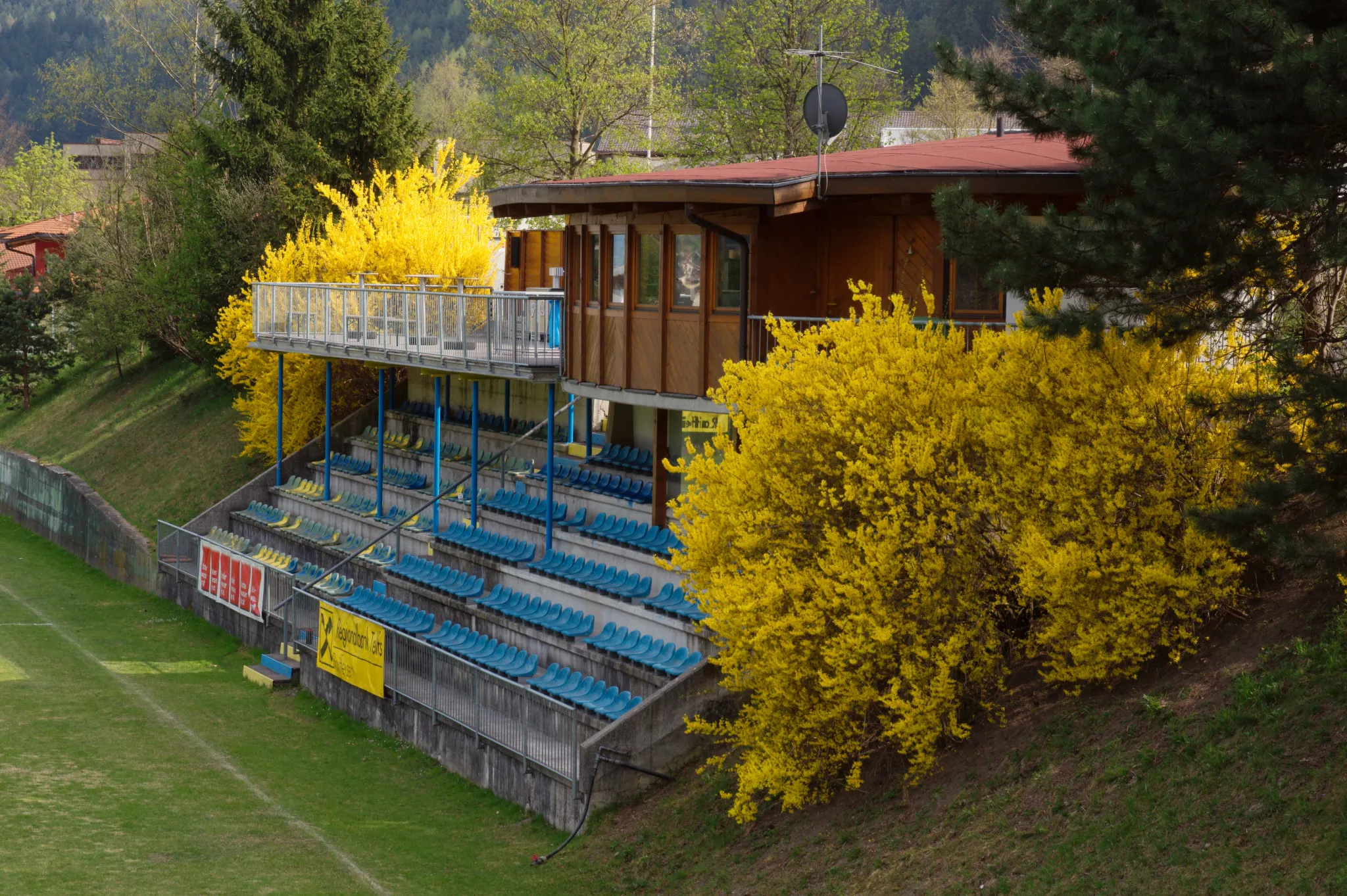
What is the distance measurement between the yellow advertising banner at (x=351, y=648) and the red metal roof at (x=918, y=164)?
7060mm

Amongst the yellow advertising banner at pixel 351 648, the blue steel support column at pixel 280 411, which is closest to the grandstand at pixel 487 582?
the yellow advertising banner at pixel 351 648

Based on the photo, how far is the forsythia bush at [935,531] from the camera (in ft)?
39.0

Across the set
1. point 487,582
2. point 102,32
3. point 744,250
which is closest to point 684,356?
point 744,250

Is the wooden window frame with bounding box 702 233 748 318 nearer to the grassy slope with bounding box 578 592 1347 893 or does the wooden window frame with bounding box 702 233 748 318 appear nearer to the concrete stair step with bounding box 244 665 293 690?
the grassy slope with bounding box 578 592 1347 893

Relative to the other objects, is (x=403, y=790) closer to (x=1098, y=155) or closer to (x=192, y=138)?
(x=1098, y=155)

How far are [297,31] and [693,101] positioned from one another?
1225cm

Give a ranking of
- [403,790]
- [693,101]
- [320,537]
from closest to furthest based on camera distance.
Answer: [403,790], [320,537], [693,101]

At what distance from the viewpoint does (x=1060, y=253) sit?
11.4m

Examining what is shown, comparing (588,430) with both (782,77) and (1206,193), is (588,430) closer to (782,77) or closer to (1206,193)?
(1206,193)

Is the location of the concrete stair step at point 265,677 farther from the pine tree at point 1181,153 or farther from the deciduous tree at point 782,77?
the deciduous tree at point 782,77

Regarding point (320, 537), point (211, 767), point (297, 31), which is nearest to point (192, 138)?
point (297, 31)

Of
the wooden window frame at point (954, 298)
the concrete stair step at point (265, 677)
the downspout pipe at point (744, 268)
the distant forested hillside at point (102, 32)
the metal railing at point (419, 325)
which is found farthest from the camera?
the distant forested hillside at point (102, 32)

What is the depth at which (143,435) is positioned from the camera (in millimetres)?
43719

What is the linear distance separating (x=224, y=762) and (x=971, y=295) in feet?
37.9
